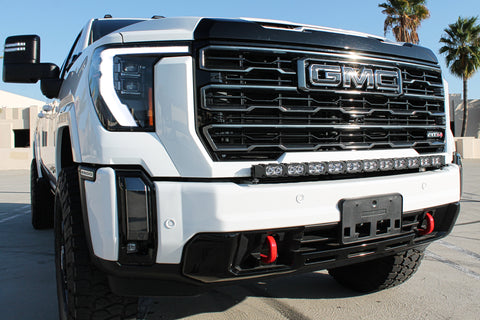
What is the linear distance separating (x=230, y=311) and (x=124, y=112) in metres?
1.52

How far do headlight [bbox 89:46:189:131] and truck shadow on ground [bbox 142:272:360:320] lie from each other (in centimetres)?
137

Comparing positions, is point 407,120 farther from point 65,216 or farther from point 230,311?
point 65,216

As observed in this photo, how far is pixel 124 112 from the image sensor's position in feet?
5.84

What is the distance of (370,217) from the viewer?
6.80ft

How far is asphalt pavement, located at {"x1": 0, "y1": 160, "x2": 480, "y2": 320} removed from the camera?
2604 millimetres

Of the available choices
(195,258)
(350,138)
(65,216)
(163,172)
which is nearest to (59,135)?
(65,216)

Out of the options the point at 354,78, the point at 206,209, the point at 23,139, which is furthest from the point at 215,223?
the point at 23,139

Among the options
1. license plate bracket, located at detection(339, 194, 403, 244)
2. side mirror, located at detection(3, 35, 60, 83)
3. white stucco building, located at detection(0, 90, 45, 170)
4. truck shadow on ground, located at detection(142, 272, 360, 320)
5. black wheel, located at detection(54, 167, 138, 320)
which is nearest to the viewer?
black wheel, located at detection(54, 167, 138, 320)

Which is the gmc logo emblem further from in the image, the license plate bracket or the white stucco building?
the white stucco building

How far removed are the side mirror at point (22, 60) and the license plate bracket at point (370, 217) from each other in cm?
201

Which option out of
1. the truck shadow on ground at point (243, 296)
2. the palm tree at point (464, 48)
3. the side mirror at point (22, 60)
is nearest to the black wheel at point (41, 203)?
the side mirror at point (22, 60)

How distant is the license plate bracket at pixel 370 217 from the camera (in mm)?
2006

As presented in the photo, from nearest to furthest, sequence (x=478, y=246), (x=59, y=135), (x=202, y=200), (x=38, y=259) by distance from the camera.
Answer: (x=202, y=200)
(x=59, y=135)
(x=38, y=259)
(x=478, y=246)

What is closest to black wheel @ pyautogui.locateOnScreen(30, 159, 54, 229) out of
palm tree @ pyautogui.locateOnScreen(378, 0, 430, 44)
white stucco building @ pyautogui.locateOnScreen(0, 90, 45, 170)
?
white stucco building @ pyautogui.locateOnScreen(0, 90, 45, 170)
